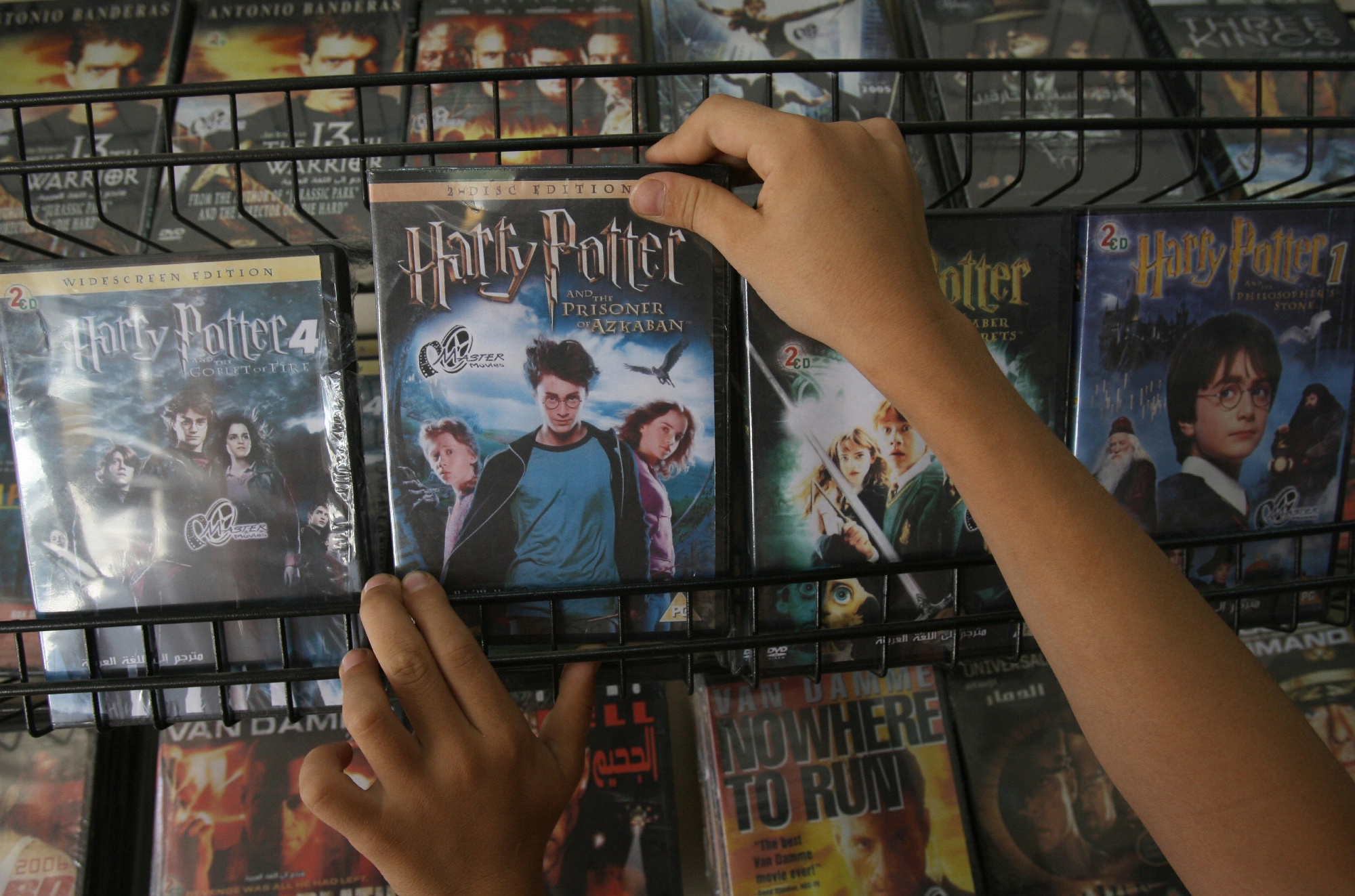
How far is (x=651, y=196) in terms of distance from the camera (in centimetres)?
54

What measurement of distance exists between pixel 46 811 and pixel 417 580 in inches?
23.5

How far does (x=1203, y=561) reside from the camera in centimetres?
68

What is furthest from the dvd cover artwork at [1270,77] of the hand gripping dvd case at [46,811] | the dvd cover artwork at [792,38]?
the hand gripping dvd case at [46,811]

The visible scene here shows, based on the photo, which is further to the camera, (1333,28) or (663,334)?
(1333,28)

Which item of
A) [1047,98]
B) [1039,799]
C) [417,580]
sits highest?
[1047,98]

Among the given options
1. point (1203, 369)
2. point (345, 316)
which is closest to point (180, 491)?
point (345, 316)

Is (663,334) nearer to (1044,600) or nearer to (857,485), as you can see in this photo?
(857,485)

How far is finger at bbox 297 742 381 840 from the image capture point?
488 millimetres

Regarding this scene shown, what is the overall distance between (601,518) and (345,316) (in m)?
0.29

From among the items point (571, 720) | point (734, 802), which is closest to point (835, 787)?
point (734, 802)

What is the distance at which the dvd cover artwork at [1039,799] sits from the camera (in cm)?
82

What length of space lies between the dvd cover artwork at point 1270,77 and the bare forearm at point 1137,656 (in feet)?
2.16

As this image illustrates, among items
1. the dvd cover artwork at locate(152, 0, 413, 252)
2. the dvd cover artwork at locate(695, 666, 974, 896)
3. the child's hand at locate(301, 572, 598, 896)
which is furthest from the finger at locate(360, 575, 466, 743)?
the dvd cover artwork at locate(152, 0, 413, 252)

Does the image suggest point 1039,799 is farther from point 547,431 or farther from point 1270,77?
point 1270,77
